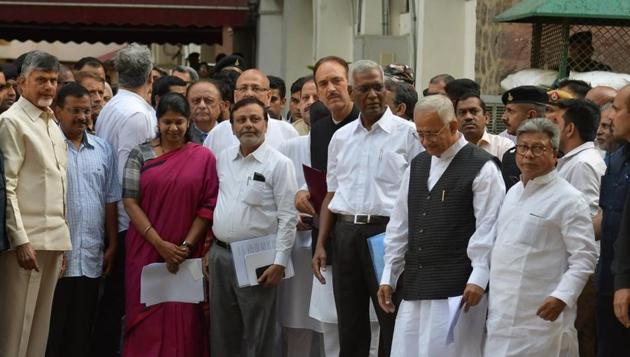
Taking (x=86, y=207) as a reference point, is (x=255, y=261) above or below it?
below

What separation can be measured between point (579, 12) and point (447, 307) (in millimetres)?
3408

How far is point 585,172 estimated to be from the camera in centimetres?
760

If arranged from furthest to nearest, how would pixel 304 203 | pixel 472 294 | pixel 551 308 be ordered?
1. pixel 304 203
2. pixel 472 294
3. pixel 551 308

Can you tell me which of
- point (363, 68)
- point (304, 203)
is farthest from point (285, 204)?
point (363, 68)

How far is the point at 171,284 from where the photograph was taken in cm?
895

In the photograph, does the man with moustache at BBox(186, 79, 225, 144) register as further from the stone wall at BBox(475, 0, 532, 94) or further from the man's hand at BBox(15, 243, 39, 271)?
the stone wall at BBox(475, 0, 532, 94)

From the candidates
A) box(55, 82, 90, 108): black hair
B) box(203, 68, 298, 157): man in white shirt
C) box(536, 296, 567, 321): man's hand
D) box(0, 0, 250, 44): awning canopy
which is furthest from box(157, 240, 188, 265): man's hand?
box(0, 0, 250, 44): awning canopy

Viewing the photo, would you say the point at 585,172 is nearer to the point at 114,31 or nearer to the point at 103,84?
the point at 103,84

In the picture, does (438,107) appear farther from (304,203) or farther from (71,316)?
(71,316)

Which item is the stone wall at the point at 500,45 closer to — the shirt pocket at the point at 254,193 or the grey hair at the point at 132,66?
the grey hair at the point at 132,66

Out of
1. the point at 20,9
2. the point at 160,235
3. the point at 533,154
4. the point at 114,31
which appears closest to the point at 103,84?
the point at 160,235

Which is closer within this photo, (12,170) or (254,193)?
(12,170)

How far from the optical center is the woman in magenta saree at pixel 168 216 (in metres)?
8.91

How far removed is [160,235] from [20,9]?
1435 cm
